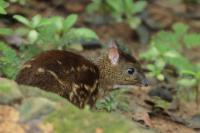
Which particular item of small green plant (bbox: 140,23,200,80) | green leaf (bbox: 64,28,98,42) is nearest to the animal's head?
green leaf (bbox: 64,28,98,42)

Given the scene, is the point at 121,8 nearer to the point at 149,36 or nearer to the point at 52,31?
the point at 149,36

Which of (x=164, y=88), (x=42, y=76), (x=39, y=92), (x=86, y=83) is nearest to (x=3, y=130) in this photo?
(x=39, y=92)

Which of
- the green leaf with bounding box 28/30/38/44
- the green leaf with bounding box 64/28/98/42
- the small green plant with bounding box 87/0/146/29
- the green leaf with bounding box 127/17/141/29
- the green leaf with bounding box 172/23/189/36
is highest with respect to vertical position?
the small green plant with bounding box 87/0/146/29

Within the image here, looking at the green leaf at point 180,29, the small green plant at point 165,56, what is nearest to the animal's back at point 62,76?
the small green plant at point 165,56

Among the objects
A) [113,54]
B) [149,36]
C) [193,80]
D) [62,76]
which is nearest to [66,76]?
[62,76]

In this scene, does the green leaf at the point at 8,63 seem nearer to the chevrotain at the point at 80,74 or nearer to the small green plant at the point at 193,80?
the chevrotain at the point at 80,74

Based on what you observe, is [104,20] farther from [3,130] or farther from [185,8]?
[3,130]

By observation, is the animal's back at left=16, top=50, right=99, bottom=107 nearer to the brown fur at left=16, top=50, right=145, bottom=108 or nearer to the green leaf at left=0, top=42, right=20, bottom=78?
the brown fur at left=16, top=50, right=145, bottom=108
